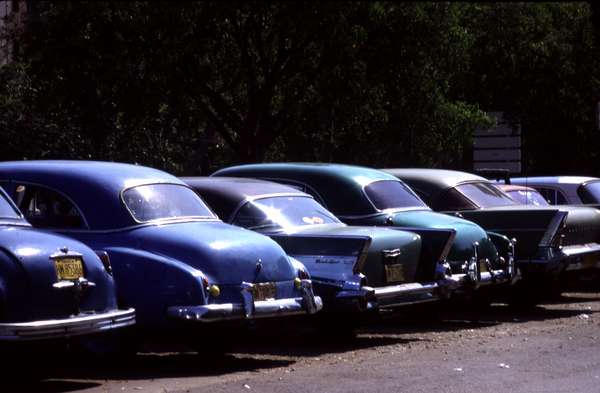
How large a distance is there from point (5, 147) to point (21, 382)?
69.9 feet

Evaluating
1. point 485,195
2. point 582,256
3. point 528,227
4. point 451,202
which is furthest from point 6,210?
point 485,195

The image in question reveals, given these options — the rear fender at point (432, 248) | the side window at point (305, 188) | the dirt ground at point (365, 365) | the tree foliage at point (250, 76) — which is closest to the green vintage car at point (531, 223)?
the dirt ground at point (365, 365)

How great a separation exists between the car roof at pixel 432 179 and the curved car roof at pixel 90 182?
Result: 560 centimetres

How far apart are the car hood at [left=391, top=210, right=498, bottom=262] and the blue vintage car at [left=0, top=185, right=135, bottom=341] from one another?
15.9 feet

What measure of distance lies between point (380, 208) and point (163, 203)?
12.0ft

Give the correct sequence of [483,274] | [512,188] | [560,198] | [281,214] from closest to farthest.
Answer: [281,214]
[483,274]
[512,188]
[560,198]

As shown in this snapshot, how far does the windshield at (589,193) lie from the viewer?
18422mm

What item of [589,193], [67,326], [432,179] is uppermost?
[432,179]

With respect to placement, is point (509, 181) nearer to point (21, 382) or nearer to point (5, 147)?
point (21, 382)

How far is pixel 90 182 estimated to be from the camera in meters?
10.7

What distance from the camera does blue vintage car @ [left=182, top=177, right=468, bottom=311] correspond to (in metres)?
11.3

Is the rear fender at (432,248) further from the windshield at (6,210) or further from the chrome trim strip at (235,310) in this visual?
the windshield at (6,210)

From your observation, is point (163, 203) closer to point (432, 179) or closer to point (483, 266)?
point (483, 266)

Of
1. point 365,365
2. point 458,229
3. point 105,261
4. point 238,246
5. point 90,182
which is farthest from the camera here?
point 458,229
